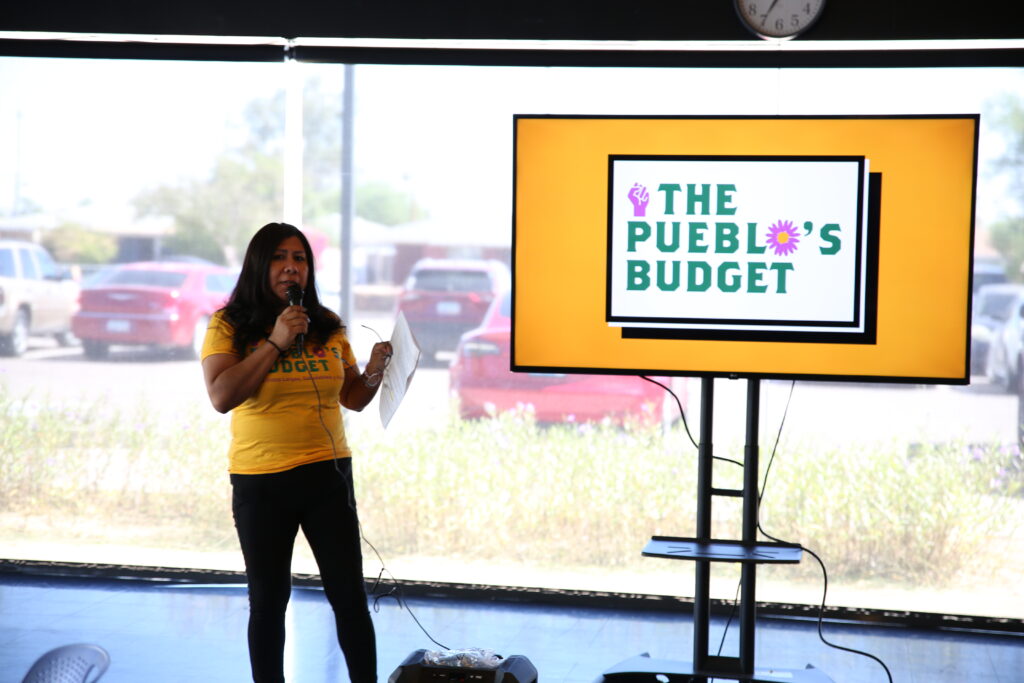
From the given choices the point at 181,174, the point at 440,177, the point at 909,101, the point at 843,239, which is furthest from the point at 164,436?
the point at 909,101

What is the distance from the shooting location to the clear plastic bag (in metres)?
3.10

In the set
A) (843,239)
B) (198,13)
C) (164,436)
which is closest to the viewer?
(843,239)

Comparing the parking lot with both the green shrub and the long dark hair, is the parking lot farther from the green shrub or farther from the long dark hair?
the long dark hair

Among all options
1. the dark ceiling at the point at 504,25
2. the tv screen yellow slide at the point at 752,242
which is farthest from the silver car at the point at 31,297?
the tv screen yellow slide at the point at 752,242

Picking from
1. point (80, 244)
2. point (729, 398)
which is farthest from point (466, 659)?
point (80, 244)

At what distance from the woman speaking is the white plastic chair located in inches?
43.2

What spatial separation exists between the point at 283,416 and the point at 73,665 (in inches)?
48.3

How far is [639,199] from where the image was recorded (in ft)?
11.1

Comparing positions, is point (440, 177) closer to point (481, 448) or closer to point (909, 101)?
point (481, 448)

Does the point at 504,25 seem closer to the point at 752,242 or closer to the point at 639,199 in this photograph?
the point at 639,199

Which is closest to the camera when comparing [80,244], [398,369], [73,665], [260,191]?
[73,665]

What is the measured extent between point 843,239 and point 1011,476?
1.93 metres

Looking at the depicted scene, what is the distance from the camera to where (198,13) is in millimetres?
4797

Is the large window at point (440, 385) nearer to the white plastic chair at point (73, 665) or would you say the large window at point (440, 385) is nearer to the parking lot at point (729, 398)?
the parking lot at point (729, 398)
